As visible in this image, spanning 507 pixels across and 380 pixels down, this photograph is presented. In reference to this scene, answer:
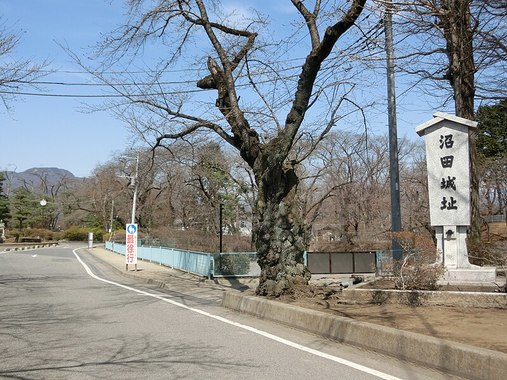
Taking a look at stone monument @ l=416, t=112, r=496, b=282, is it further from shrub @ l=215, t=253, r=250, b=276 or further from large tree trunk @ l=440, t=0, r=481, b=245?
shrub @ l=215, t=253, r=250, b=276

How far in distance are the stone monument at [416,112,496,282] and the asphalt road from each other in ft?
18.5

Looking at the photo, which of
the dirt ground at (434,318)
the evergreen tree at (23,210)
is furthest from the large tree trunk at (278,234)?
the evergreen tree at (23,210)

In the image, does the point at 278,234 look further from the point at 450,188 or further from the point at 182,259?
the point at 182,259

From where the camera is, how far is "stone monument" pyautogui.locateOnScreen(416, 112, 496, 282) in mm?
13047

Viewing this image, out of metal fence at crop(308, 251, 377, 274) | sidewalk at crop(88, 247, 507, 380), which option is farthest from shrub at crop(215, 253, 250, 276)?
sidewalk at crop(88, 247, 507, 380)

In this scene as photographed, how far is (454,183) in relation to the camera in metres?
13.5

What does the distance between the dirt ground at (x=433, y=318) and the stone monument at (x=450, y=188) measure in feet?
10.7

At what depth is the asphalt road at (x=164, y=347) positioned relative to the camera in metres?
6.26

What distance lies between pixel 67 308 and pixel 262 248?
481 centimetres

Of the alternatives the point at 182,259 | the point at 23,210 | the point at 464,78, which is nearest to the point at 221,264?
the point at 182,259

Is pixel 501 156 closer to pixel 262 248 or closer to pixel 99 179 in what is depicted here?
pixel 262 248

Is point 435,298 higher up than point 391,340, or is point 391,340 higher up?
point 435,298

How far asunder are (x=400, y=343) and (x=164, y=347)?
11.2 ft

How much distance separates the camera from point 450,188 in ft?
44.3
